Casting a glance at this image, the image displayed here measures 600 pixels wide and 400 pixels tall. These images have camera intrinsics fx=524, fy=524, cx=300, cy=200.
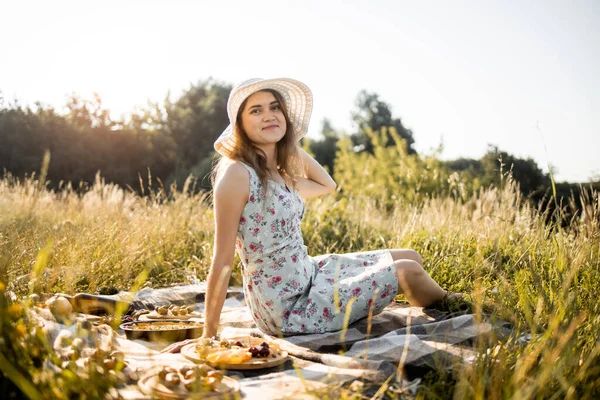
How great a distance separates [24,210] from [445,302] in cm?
446

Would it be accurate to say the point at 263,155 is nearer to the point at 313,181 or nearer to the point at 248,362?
the point at 313,181

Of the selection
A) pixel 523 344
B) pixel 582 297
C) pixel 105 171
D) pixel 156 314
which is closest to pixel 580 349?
pixel 523 344

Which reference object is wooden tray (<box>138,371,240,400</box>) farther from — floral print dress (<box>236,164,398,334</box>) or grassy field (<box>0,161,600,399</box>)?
floral print dress (<box>236,164,398,334</box>)

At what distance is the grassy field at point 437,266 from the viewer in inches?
68.9

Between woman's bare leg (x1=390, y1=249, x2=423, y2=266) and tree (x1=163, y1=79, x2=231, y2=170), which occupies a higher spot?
tree (x1=163, y1=79, x2=231, y2=170)

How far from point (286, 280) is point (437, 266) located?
1654mm

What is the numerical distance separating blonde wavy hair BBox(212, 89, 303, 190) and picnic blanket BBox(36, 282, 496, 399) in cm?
94

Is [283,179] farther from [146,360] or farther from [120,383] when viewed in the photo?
[120,383]

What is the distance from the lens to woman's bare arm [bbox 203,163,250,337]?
2.65 m

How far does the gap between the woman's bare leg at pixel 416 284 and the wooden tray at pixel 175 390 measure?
1405mm

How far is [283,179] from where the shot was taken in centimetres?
322

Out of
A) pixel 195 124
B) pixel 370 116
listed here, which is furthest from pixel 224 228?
pixel 370 116

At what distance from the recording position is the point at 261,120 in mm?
3064

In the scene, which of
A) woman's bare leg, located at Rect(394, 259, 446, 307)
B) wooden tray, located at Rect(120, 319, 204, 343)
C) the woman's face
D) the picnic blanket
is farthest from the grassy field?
the woman's face
